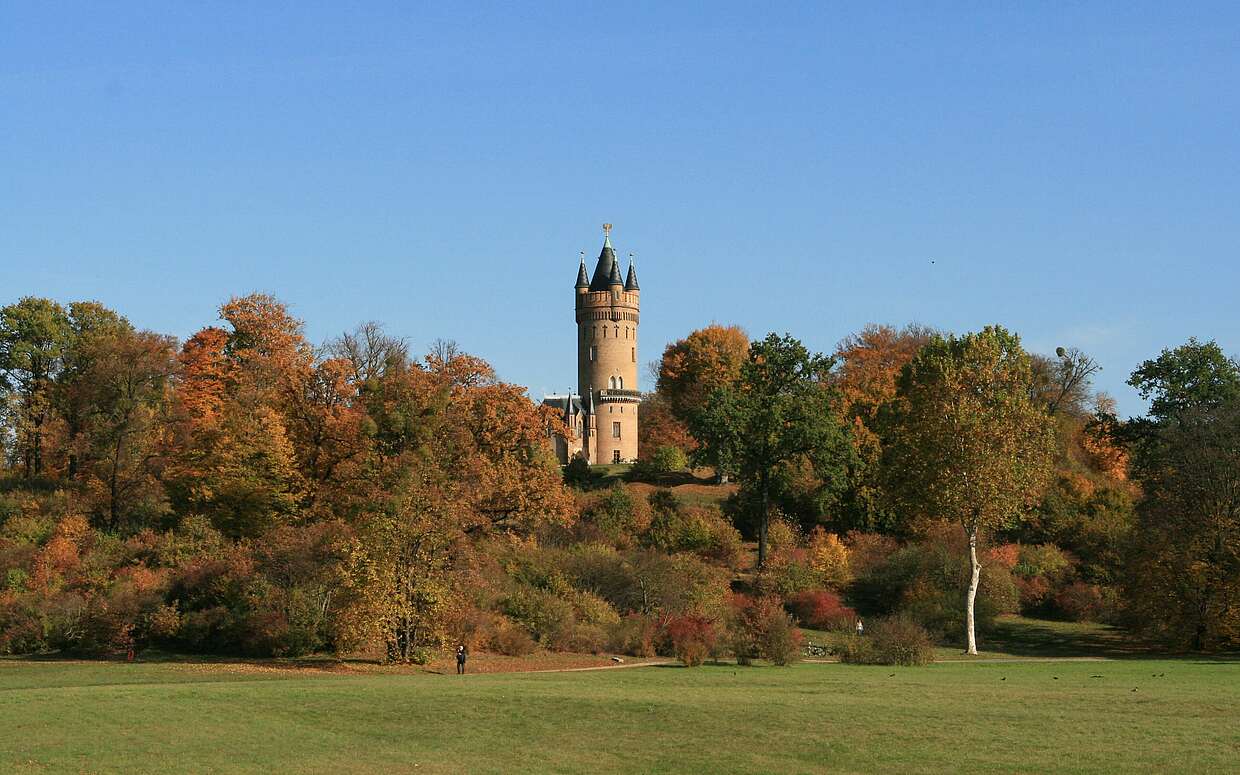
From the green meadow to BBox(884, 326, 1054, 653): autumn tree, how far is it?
14392 millimetres

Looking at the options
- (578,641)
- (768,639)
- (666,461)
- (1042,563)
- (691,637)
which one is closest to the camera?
(768,639)

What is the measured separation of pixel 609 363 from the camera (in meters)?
111

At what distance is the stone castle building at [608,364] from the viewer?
109 m

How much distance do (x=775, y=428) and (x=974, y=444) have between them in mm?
16619

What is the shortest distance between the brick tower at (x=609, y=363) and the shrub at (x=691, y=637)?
59805 mm

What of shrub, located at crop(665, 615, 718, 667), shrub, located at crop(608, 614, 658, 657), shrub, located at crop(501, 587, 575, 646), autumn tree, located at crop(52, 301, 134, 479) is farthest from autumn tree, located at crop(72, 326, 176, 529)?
shrub, located at crop(665, 615, 718, 667)

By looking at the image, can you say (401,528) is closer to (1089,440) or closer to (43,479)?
(43,479)

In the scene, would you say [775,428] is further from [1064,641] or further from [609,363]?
[609,363]

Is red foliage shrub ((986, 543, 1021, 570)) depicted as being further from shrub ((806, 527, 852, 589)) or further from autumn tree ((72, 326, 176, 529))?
autumn tree ((72, 326, 176, 529))

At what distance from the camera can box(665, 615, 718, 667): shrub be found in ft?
135

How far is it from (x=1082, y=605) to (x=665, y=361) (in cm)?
5408

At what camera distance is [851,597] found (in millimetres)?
60281

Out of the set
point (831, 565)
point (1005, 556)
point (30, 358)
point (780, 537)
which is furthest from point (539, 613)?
point (30, 358)

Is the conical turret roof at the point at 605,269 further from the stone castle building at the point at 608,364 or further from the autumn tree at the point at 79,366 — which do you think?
the autumn tree at the point at 79,366
